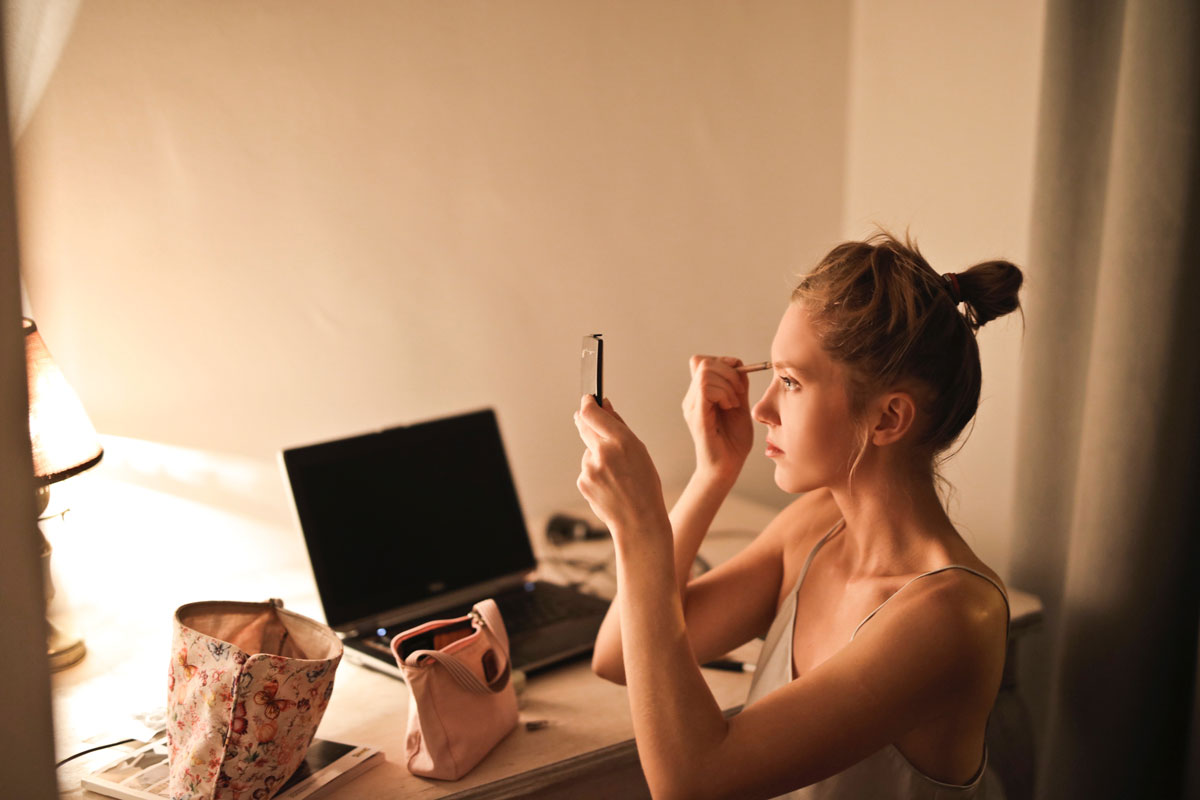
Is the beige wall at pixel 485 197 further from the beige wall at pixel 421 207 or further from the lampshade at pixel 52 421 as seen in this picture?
the lampshade at pixel 52 421

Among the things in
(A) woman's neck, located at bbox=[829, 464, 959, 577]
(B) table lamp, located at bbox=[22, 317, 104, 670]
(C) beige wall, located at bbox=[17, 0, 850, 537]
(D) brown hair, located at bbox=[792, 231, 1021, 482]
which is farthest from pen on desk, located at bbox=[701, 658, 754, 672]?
(B) table lamp, located at bbox=[22, 317, 104, 670]

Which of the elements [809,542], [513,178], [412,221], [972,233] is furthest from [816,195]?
[809,542]

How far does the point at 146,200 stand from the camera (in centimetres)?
137

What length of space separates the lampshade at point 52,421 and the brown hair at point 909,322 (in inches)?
34.5

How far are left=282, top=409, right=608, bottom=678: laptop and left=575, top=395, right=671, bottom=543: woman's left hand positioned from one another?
345 mm

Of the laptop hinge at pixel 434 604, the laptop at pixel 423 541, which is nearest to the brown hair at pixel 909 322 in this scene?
the laptop at pixel 423 541

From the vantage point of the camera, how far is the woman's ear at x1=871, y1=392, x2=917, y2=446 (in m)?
0.95

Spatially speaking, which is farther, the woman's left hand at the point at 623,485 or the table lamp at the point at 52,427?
the table lamp at the point at 52,427

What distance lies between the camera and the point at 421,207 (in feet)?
5.16

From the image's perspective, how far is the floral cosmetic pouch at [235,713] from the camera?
34.1 inches

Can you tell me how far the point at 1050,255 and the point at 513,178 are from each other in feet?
2.82

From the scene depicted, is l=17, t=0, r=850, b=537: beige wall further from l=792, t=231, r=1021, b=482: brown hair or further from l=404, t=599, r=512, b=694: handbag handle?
l=792, t=231, r=1021, b=482: brown hair

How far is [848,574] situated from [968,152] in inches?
35.7

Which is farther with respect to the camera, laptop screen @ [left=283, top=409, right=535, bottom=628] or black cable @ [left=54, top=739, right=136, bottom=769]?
laptop screen @ [left=283, top=409, right=535, bottom=628]
